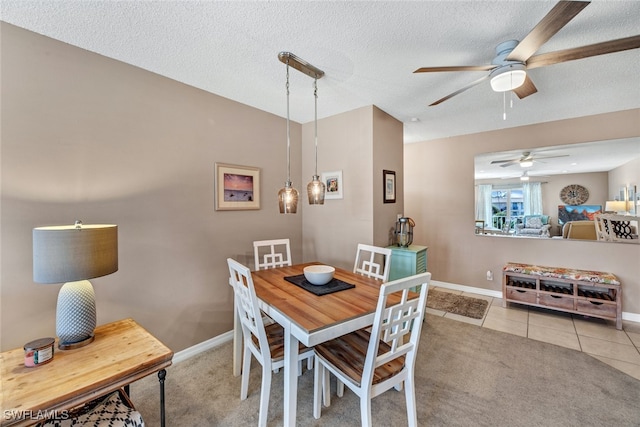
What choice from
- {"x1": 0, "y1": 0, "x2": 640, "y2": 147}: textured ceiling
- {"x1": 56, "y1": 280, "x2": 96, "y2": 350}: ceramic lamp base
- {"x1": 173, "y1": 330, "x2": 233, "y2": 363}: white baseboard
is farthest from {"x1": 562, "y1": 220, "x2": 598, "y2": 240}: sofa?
{"x1": 56, "y1": 280, "x2": 96, "y2": 350}: ceramic lamp base

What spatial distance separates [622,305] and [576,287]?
0.59 m

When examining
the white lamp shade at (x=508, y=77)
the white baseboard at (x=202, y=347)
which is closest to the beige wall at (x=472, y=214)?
the white lamp shade at (x=508, y=77)

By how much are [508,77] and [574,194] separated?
8.65 feet

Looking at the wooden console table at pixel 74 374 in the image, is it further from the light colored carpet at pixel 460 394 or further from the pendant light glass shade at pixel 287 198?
the pendant light glass shade at pixel 287 198

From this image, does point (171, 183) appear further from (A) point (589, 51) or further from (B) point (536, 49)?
(A) point (589, 51)

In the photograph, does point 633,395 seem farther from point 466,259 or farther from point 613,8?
point 613,8

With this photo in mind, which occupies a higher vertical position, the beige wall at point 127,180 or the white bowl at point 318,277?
the beige wall at point 127,180

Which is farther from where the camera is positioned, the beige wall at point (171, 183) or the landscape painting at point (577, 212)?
the landscape painting at point (577, 212)

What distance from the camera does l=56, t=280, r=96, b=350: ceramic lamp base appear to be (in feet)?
4.56

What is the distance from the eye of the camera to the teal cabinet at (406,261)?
9.60ft

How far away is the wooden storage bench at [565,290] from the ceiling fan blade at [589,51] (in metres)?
2.66

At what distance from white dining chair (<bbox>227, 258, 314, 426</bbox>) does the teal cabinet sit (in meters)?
1.63

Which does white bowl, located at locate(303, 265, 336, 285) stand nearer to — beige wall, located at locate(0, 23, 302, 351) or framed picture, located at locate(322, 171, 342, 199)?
beige wall, located at locate(0, 23, 302, 351)

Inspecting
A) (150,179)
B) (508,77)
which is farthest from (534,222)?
(150,179)
